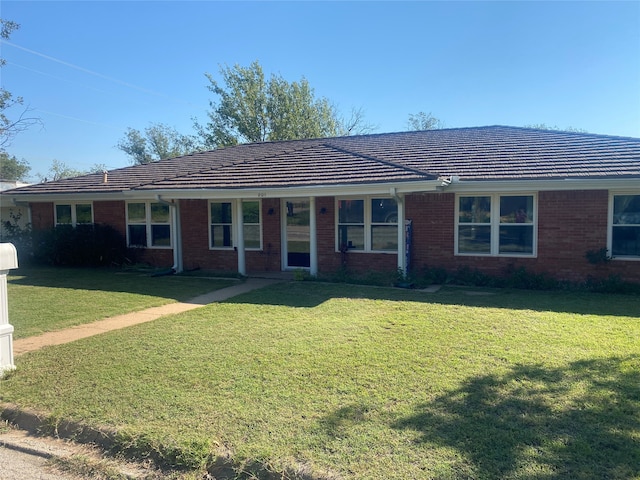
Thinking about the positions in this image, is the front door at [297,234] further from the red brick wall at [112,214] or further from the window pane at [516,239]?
the red brick wall at [112,214]

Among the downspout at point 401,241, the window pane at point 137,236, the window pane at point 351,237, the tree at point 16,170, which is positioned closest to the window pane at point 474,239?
the downspout at point 401,241

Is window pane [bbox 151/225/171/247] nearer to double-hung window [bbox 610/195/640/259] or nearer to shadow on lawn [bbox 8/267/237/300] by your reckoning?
shadow on lawn [bbox 8/267/237/300]

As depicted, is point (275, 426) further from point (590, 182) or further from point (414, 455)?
point (590, 182)

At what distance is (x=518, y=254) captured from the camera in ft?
36.2

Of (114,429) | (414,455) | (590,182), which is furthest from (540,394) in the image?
(590,182)

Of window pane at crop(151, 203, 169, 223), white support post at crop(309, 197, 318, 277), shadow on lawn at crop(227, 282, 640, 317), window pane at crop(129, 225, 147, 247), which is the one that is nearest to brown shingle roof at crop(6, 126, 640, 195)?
white support post at crop(309, 197, 318, 277)

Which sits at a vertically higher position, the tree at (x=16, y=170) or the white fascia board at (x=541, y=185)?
the tree at (x=16, y=170)

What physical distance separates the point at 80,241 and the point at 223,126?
939 inches

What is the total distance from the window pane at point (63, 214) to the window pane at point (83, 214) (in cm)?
41

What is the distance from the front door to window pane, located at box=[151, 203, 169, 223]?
14.2 ft

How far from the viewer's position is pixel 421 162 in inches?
487

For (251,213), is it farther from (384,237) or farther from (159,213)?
(384,237)

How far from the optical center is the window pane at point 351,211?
1257 centimetres

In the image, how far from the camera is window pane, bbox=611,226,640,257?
10.1 m
